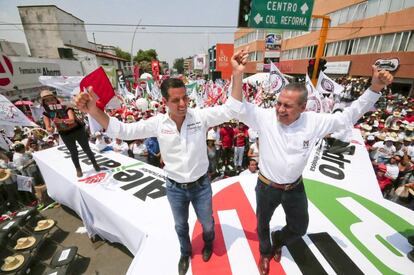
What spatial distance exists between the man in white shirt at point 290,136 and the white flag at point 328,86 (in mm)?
6227

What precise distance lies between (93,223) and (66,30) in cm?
3760

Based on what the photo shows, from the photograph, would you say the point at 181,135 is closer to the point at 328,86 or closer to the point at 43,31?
the point at 328,86

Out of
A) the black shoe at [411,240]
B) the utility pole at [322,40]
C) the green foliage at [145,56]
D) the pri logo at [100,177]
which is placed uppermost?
the green foliage at [145,56]

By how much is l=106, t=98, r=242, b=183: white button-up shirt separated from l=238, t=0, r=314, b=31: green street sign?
24.3 ft

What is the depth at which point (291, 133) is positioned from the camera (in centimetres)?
195

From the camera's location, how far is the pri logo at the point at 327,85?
7375 mm

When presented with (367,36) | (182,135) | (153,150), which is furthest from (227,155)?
(367,36)

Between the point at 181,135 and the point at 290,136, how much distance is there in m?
1.07

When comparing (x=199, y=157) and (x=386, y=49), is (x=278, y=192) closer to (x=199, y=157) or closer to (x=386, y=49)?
(x=199, y=157)

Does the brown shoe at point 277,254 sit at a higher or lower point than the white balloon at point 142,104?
higher

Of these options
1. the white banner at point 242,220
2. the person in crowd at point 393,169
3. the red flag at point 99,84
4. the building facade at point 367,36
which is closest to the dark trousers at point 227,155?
the white banner at point 242,220

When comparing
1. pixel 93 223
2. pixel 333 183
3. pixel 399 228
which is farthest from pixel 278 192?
pixel 93 223

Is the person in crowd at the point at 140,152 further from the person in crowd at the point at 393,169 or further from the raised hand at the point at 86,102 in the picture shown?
the person in crowd at the point at 393,169

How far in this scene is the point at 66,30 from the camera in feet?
102
